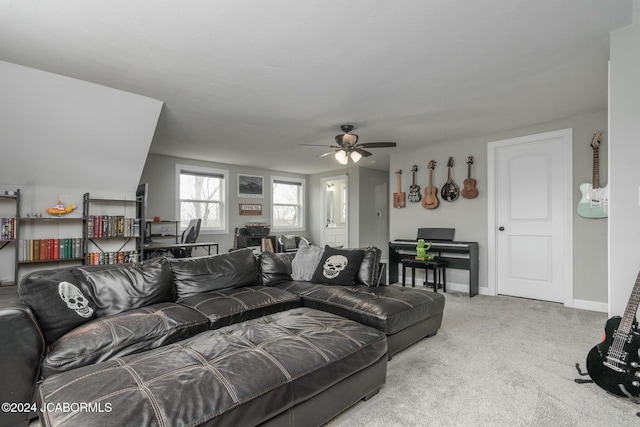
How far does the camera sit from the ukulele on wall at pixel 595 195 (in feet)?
11.9

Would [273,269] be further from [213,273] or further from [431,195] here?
[431,195]

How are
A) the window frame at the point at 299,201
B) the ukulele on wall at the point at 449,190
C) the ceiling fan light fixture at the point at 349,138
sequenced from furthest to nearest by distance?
the window frame at the point at 299,201 < the ukulele on wall at the point at 449,190 < the ceiling fan light fixture at the point at 349,138

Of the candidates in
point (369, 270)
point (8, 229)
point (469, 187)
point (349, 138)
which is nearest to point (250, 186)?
point (349, 138)

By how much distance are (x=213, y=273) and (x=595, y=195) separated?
4.39 metres

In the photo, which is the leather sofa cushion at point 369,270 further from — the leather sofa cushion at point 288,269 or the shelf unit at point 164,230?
the shelf unit at point 164,230

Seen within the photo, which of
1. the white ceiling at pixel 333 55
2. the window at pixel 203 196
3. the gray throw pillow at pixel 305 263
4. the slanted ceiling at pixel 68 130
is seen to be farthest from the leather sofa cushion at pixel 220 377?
the window at pixel 203 196

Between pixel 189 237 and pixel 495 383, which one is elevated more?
pixel 189 237

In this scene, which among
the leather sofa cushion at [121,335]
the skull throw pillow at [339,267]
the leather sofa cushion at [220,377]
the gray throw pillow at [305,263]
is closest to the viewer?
the leather sofa cushion at [220,377]

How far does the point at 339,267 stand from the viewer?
3.14m

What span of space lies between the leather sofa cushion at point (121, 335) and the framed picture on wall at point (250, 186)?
5.06 m

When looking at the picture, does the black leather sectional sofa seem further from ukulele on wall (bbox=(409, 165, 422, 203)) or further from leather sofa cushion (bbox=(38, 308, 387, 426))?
ukulele on wall (bbox=(409, 165, 422, 203))

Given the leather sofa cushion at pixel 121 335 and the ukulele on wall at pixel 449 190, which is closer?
the leather sofa cushion at pixel 121 335

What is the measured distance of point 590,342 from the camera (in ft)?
8.98

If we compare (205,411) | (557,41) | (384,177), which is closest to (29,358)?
(205,411)
